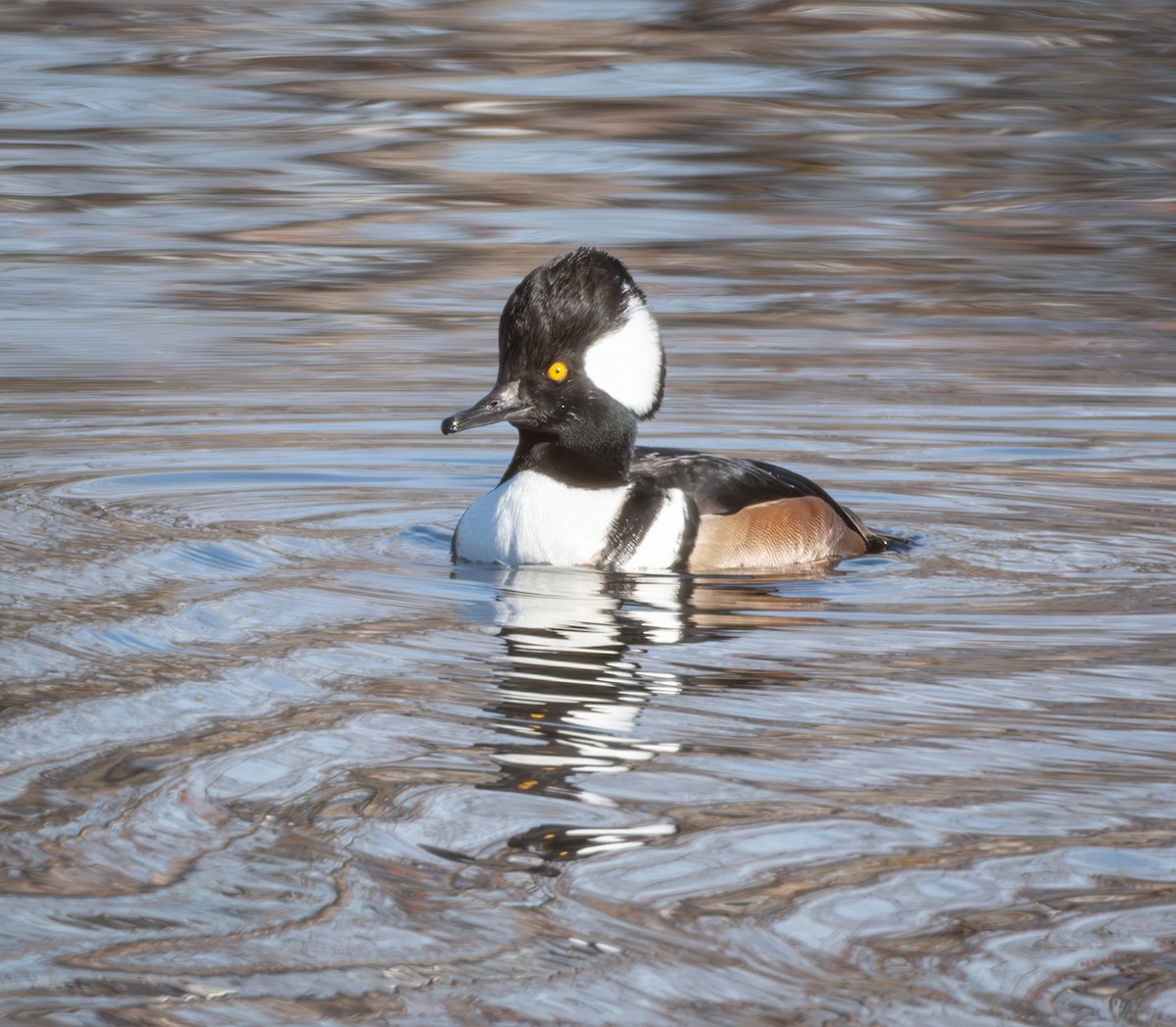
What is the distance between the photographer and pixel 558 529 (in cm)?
665

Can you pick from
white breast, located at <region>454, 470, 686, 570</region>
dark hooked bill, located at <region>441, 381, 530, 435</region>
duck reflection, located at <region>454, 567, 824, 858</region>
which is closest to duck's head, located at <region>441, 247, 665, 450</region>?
dark hooked bill, located at <region>441, 381, 530, 435</region>

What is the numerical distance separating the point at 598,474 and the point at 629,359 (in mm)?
411

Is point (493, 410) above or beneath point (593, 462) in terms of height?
above

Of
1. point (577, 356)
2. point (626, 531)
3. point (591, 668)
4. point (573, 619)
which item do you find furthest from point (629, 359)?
point (591, 668)

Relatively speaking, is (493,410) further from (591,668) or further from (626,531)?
(591,668)

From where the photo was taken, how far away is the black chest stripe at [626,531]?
665 cm

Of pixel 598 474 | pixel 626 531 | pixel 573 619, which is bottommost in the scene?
pixel 573 619

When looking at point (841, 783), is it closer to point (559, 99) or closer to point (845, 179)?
point (845, 179)

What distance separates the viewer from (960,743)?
15.3 feet

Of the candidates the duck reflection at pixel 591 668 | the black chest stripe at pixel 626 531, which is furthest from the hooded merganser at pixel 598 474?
the duck reflection at pixel 591 668

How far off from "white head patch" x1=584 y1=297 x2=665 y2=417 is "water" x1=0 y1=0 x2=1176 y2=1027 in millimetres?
633

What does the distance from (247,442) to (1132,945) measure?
5863 mm

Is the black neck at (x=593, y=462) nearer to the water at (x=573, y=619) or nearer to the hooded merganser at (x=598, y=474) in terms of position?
the hooded merganser at (x=598, y=474)

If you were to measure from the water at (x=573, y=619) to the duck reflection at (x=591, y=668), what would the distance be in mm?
19
